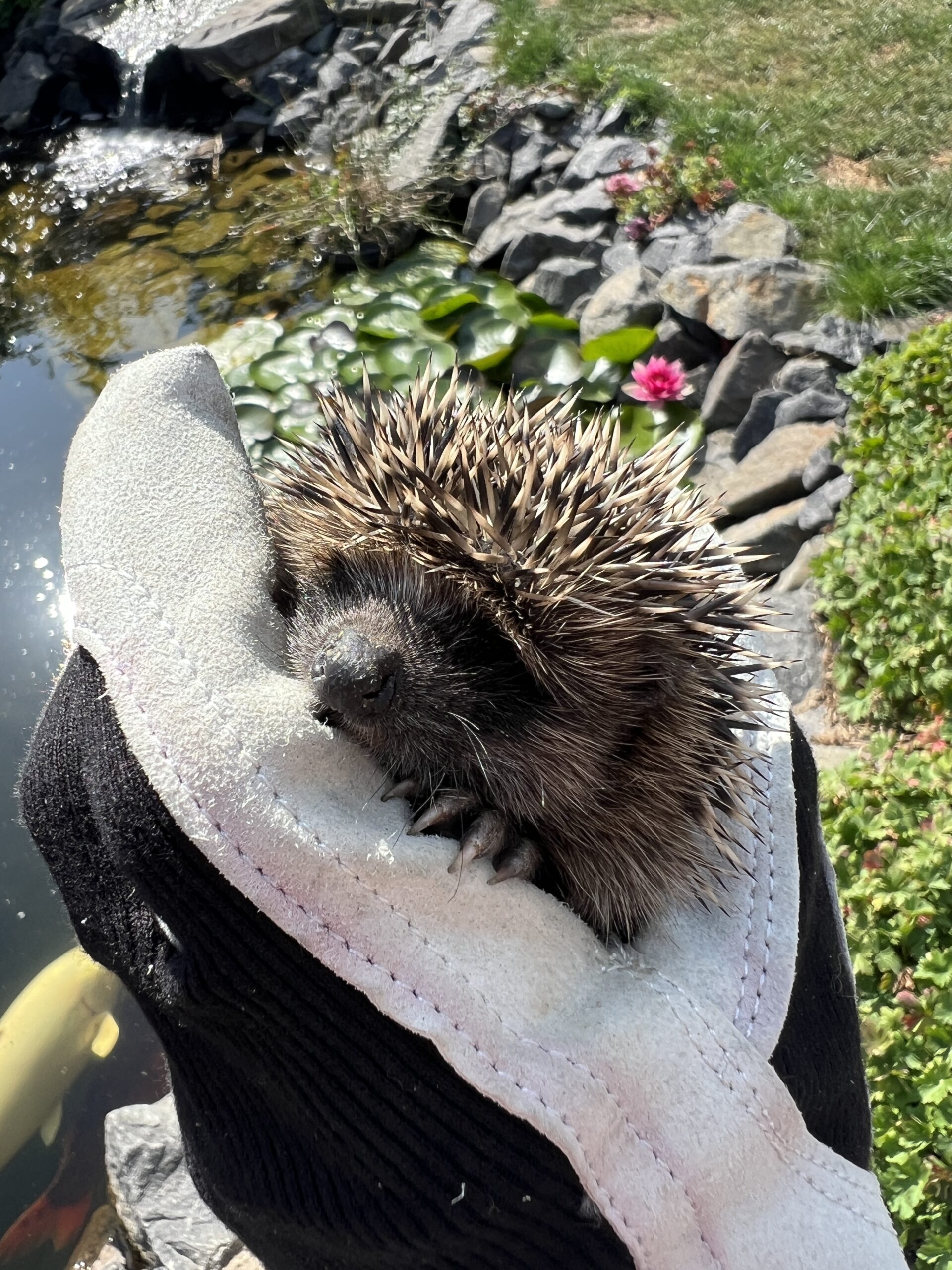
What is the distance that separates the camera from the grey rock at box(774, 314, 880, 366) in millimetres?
3801

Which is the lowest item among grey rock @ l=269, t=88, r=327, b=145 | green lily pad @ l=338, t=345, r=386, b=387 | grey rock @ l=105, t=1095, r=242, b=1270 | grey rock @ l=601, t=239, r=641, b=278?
grey rock @ l=105, t=1095, r=242, b=1270

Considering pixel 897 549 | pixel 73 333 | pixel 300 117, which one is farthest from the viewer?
pixel 300 117

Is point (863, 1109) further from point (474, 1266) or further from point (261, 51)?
point (261, 51)

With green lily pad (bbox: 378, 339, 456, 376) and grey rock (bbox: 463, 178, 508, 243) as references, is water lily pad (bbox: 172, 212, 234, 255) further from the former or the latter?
green lily pad (bbox: 378, 339, 456, 376)

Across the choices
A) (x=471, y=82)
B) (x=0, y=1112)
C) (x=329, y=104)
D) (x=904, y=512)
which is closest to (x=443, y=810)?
(x=904, y=512)

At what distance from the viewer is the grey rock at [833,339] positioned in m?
3.80

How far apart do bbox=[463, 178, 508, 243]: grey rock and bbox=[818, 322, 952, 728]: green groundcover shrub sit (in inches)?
120

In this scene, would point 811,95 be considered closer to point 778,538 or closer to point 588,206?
point 588,206

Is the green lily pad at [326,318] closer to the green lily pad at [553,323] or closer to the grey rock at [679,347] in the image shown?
the green lily pad at [553,323]

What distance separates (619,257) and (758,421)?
57.6 inches

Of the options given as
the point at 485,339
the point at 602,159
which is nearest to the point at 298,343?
the point at 485,339

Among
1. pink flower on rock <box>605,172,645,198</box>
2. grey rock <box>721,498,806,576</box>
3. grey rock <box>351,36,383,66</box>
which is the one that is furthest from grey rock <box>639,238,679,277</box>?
grey rock <box>351,36,383,66</box>

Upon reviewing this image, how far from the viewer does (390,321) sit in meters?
5.39

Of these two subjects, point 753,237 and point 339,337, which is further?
point 339,337
